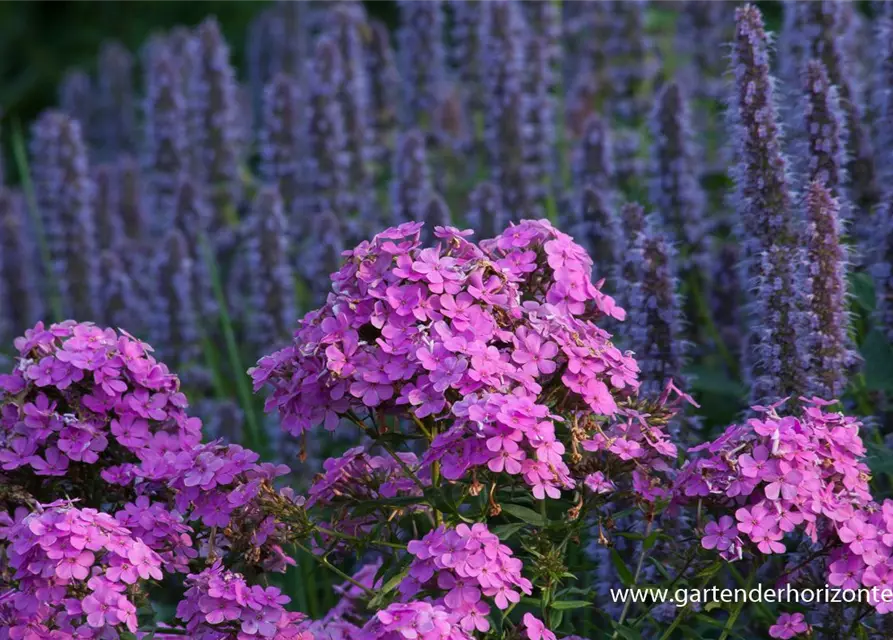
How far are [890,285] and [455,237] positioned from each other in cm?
152

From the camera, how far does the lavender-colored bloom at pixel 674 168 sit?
512 centimetres

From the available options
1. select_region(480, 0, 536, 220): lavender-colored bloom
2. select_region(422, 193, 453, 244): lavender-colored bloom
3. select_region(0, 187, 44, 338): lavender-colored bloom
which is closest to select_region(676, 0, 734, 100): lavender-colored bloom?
select_region(480, 0, 536, 220): lavender-colored bloom

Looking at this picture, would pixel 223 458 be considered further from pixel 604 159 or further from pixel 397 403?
pixel 604 159

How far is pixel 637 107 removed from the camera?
23.2ft

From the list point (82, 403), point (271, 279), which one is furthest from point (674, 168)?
point (82, 403)

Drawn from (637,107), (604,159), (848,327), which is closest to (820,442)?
(848,327)

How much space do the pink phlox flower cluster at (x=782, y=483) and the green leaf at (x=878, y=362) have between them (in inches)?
40.3

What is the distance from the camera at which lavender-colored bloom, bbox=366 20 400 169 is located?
24.3ft

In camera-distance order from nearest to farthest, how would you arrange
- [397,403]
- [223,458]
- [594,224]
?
[397,403] < [223,458] < [594,224]

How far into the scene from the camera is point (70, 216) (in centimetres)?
693

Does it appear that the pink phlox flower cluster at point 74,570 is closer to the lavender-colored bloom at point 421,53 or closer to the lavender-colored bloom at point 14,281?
the lavender-colored bloom at point 14,281

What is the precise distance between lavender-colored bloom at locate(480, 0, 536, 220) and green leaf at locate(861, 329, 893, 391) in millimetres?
2448

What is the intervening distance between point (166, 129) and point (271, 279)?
1.77m

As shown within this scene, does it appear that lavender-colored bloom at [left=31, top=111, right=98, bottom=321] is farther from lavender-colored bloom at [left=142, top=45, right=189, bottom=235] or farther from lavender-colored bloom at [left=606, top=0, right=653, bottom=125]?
lavender-colored bloom at [left=606, top=0, right=653, bottom=125]
